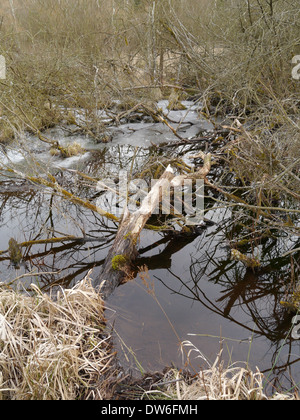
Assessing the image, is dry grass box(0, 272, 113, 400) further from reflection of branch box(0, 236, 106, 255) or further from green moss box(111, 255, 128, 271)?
reflection of branch box(0, 236, 106, 255)

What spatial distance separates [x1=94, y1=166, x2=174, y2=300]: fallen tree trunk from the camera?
3924 mm

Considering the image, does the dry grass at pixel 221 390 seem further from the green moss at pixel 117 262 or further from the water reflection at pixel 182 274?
the green moss at pixel 117 262

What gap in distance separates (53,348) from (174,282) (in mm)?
1805

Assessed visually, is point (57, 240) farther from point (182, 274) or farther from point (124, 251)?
point (182, 274)

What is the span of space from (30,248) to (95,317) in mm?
1793

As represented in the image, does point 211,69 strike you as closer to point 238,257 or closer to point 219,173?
point 219,173

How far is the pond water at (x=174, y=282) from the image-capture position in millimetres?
3184

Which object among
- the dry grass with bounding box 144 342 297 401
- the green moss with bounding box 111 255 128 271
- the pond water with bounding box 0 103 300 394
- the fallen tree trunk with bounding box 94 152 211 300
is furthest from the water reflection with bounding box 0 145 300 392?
the dry grass with bounding box 144 342 297 401

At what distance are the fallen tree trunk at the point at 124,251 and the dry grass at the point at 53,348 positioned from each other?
45cm

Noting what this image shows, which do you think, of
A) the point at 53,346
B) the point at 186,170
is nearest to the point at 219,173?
the point at 186,170

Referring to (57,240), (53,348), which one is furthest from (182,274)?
(53,348)

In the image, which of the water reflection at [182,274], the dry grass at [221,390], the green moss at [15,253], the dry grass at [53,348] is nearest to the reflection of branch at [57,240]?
the water reflection at [182,274]

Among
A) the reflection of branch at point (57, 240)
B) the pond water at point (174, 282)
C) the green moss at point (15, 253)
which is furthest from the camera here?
the reflection of branch at point (57, 240)

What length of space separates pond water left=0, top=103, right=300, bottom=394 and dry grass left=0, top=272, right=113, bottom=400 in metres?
0.26
